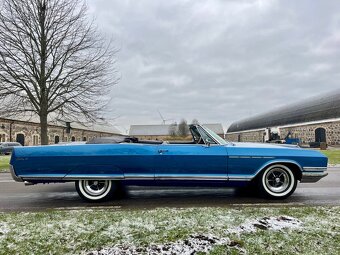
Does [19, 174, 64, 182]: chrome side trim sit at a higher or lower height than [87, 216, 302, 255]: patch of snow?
higher

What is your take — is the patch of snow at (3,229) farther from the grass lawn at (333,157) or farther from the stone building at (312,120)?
the stone building at (312,120)

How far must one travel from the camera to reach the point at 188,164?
570cm

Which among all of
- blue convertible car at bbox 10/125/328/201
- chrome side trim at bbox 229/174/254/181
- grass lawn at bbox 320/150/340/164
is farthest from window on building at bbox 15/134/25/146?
chrome side trim at bbox 229/174/254/181

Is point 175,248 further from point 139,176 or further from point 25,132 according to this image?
point 25,132

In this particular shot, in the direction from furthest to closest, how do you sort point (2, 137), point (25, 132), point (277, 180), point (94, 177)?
point (25, 132) < point (2, 137) < point (277, 180) < point (94, 177)

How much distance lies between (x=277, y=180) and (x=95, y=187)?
3464 millimetres

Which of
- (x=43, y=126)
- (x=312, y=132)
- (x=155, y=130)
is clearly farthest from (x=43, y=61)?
(x=155, y=130)

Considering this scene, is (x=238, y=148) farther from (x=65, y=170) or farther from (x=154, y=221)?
(x=65, y=170)

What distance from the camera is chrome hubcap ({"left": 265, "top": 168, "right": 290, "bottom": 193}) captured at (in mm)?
6008

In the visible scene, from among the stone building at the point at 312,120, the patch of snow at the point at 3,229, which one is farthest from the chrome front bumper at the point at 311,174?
the stone building at the point at 312,120

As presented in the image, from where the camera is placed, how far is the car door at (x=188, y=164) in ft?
18.7

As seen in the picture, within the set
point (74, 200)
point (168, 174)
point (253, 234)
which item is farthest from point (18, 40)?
point (253, 234)

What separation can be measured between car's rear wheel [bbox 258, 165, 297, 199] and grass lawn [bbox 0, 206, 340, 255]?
3.79ft

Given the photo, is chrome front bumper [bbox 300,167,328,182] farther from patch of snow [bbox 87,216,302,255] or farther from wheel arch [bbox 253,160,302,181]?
patch of snow [bbox 87,216,302,255]
